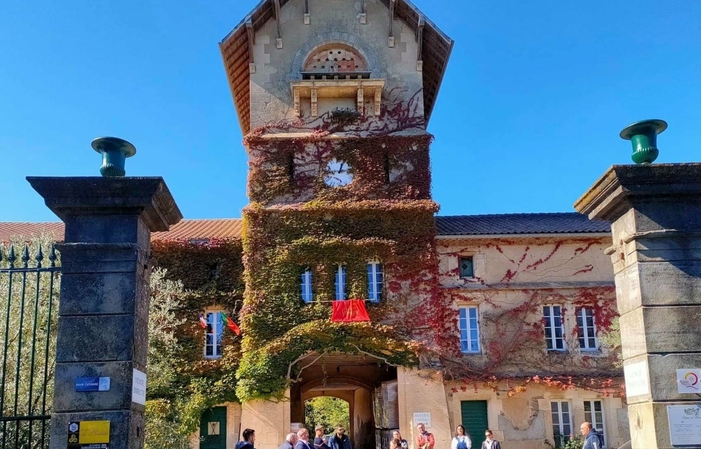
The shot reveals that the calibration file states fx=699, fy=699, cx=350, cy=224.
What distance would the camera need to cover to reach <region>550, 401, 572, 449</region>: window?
21.4 metres

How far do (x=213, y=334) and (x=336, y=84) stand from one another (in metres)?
8.90

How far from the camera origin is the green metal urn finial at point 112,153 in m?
7.48

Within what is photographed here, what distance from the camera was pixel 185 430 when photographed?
→ 19.7 metres

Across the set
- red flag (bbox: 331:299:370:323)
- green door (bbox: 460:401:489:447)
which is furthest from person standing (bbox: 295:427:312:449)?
green door (bbox: 460:401:489:447)

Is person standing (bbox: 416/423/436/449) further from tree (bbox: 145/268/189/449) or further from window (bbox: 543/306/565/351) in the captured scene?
tree (bbox: 145/268/189/449)

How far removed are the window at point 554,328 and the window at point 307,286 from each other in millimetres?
7543

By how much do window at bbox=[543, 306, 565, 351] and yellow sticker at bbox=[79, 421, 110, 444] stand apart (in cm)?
1772

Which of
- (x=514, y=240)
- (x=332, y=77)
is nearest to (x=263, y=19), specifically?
(x=332, y=77)

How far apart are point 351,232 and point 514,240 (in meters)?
5.38

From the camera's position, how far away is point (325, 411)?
46969mm

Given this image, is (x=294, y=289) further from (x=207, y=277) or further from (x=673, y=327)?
(x=673, y=327)

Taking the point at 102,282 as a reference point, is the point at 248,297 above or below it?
above

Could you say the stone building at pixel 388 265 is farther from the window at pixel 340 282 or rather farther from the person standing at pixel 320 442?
the person standing at pixel 320 442

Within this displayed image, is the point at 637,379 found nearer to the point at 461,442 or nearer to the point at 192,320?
the point at 461,442
